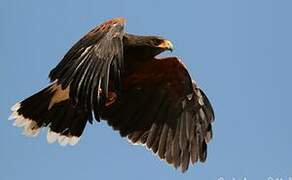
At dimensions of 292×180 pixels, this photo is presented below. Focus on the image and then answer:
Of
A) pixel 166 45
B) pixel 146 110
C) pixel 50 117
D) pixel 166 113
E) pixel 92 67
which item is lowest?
pixel 166 113

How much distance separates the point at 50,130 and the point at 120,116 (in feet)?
3.50

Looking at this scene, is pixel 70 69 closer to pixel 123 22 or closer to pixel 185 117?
pixel 123 22

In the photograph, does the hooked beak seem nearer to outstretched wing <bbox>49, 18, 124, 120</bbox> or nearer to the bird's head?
the bird's head

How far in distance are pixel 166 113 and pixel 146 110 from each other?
32 centimetres

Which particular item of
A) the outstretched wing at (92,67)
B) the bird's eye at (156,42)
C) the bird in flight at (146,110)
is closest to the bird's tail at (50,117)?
the bird in flight at (146,110)

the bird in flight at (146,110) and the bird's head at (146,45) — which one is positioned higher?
the bird's head at (146,45)

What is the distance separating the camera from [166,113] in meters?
12.6

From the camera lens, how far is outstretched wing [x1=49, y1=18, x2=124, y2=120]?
31.4 ft

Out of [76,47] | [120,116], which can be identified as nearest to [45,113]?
[120,116]

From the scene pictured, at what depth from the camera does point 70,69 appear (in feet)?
32.3

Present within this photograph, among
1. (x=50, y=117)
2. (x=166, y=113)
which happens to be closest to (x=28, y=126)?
(x=50, y=117)

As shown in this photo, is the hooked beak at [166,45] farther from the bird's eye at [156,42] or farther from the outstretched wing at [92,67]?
the outstretched wing at [92,67]

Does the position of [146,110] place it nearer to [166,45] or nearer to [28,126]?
[166,45]

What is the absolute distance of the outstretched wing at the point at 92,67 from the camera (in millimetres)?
9578
